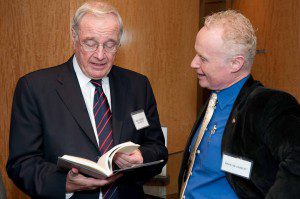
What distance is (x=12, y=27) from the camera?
9.61 ft

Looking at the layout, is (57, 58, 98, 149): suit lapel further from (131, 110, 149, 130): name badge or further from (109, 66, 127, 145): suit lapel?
(131, 110, 149, 130): name badge

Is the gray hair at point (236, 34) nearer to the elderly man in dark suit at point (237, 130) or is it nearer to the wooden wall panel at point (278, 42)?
the elderly man in dark suit at point (237, 130)

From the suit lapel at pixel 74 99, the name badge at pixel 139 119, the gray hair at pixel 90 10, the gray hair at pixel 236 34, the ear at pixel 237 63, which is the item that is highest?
the gray hair at pixel 90 10

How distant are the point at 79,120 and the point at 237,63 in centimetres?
88

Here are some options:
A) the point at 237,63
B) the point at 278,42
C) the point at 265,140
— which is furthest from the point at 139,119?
the point at 278,42

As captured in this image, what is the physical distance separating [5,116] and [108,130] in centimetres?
127

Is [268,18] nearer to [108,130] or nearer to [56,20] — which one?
[56,20]

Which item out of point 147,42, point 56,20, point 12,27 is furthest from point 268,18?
point 12,27

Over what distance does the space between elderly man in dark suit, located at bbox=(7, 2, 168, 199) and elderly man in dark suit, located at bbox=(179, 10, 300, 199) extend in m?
0.36

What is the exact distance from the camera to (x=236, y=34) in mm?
1847

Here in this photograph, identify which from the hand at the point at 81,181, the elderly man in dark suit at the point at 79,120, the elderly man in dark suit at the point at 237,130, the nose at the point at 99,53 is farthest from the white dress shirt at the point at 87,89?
the elderly man in dark suit at the point at 237,130

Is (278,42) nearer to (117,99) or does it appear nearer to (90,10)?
(117,99)

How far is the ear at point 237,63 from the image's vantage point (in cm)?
189

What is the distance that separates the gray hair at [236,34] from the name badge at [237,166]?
20.3 inches
